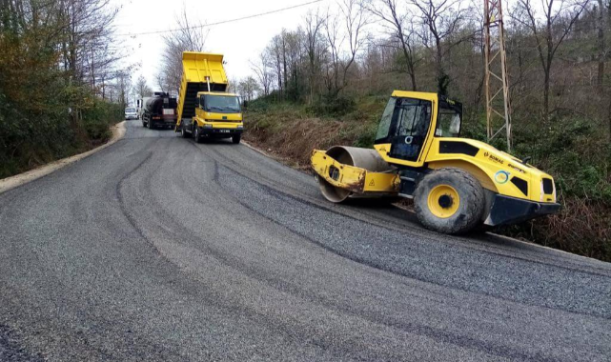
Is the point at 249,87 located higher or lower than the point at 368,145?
higher

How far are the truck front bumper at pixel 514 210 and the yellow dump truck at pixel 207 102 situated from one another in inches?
532

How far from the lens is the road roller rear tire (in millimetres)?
6402

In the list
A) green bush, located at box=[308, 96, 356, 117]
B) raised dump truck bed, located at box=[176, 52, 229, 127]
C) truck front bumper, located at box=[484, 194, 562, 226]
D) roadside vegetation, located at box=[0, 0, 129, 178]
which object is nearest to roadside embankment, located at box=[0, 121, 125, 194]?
roadside vegetation, located at box=[0, 0, 129, 178]

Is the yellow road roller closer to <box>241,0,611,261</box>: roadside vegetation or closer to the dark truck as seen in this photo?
<box>241,0,611,261</box>: roadside vegetation

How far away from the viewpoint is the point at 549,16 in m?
14.9

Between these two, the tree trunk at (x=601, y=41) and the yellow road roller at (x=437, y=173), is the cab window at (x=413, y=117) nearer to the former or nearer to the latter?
the yellow road roller at (x=437, y=173)

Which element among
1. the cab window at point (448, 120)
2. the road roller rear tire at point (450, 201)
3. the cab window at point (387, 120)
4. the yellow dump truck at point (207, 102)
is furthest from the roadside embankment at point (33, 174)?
the cab window at point (448, 120)

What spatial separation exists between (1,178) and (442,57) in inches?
714

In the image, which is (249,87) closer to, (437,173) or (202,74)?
(202,74)

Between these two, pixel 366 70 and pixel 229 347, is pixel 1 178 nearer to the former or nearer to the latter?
pixel 229 347

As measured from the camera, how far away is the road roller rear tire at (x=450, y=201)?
6.40 metres

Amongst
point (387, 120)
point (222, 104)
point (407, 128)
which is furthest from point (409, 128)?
point (222, 104)

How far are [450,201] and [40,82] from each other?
461 inches

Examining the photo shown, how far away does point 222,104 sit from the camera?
18.1m
